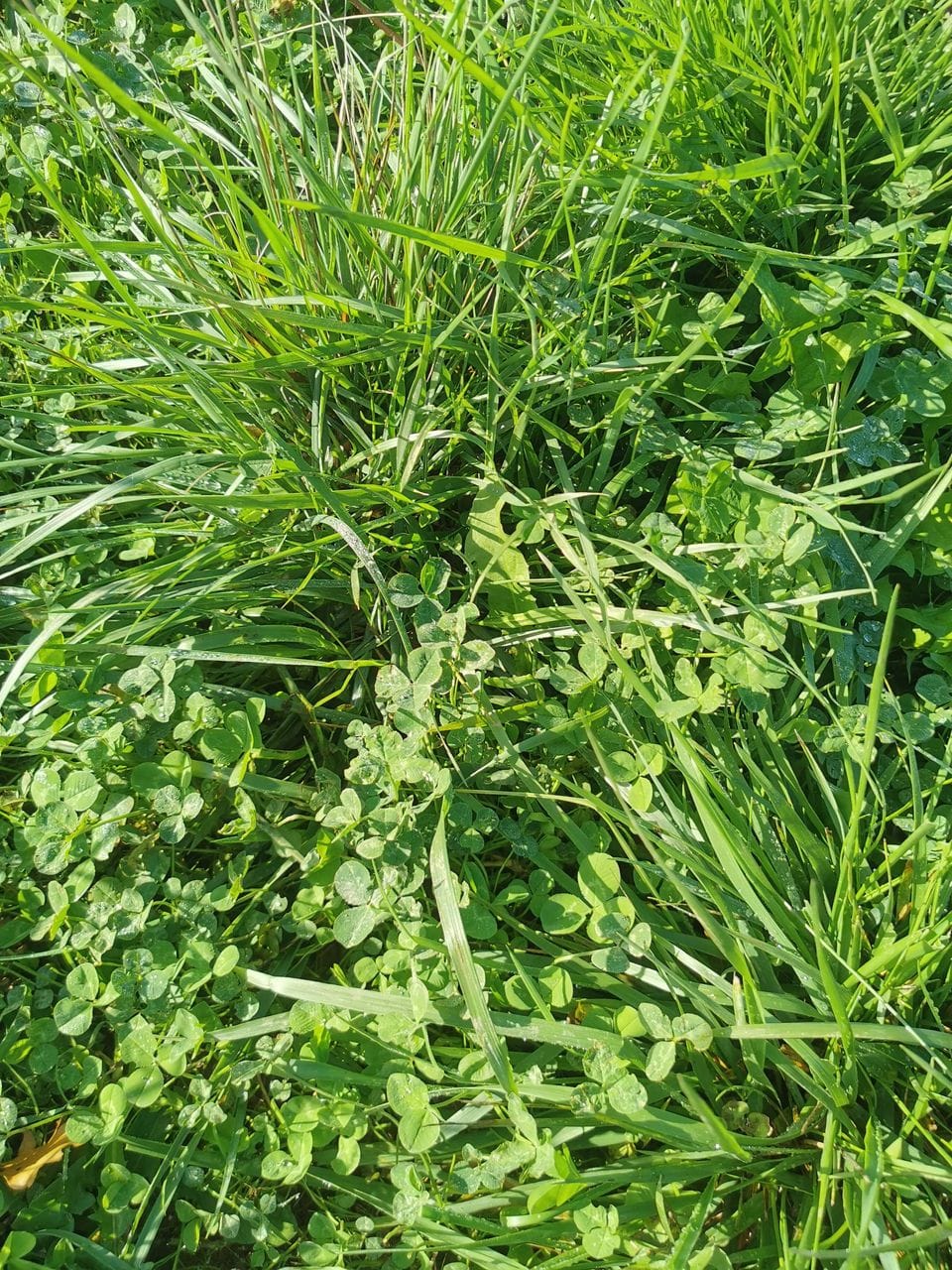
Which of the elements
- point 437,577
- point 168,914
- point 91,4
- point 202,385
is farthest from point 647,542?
point 91,4

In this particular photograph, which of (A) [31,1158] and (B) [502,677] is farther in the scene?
(B) [502,677]

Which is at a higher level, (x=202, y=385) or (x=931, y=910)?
(x=202, y=385)

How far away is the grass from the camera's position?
4.58 feet

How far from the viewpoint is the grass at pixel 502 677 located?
1.40 m

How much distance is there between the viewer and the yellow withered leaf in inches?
58.5

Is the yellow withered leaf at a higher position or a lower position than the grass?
lower

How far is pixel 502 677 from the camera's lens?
1662 millimetres

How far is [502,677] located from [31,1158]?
102 centimetres

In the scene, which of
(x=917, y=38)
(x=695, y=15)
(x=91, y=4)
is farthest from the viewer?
(x=91, y=4)

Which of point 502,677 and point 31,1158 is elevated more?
point 502,677

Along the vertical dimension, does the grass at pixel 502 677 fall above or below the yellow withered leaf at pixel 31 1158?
above

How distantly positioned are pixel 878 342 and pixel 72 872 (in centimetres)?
155

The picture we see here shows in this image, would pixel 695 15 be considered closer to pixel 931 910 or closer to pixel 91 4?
pixel 91 4

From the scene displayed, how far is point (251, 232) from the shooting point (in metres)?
1.89
